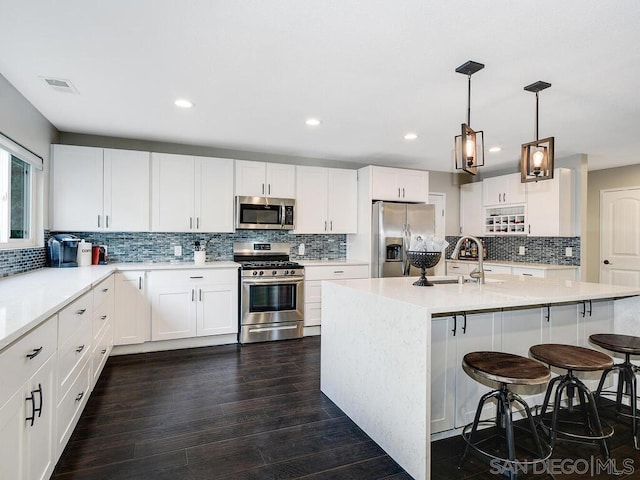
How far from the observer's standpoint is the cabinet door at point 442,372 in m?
2.12

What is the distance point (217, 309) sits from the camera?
4.07m

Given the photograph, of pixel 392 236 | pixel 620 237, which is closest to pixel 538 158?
pixel 392 236

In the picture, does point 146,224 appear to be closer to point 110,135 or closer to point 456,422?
point 110,135

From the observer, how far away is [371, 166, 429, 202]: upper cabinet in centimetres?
488

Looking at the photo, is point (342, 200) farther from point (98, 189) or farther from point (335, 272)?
point (98, 189)

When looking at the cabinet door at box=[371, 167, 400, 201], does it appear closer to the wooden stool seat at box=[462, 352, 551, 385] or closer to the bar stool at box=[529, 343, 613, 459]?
the bar stool at box=[529, 343, 613, 459]

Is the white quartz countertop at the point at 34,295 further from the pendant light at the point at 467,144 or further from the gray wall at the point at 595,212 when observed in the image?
the gray wall at the point at 595,212

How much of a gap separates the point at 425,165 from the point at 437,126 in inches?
78.3

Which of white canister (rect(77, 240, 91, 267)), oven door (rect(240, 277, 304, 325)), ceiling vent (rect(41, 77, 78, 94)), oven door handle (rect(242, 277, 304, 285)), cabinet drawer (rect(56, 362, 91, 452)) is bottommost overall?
cabinet drawer (rect(56, 362, 91, 452))

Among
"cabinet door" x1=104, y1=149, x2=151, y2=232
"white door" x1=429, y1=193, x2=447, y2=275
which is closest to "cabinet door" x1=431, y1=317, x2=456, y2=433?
"cabinet door" x1=104, y1=149, x2=151, y2=232

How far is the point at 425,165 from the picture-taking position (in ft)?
18.3

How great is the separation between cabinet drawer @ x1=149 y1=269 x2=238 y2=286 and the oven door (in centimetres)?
19

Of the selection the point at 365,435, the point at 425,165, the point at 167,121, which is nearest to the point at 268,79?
the point at 167,121

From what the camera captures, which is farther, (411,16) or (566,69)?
(566,69)
